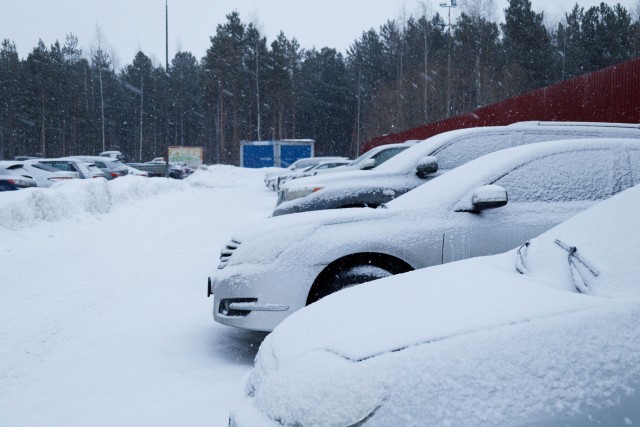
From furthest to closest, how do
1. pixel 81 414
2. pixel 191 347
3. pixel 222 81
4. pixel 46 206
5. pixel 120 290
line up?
pixel 222 81
pixel 46 206
pixel 120 290
pixel 191 347
pixel 81 414

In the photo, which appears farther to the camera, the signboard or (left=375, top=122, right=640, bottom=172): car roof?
the signboard

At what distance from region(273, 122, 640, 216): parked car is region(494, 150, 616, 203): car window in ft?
7.22

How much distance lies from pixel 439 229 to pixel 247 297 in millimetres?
1492

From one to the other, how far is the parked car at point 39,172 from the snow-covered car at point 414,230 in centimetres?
1606

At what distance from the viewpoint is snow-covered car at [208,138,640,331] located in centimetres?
436

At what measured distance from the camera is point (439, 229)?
4496 mm

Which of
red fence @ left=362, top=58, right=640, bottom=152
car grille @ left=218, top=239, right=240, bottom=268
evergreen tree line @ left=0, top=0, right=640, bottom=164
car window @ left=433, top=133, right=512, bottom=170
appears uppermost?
evergreen tree line @ left=0, top=0, right=640, bottom=164

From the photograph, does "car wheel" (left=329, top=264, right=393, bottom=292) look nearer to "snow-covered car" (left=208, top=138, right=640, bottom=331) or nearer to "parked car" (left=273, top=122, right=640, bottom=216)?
"snow-covered car" (left=208, top=138, right=640, bottom=331)

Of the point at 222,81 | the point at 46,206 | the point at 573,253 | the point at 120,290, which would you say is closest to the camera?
the point at 573,253

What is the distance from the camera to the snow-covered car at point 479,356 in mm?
1752

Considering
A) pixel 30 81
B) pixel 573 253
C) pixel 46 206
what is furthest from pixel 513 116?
pixel 30 81

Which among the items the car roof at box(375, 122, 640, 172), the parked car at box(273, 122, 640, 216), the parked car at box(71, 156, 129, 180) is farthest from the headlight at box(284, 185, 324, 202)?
the parked car at box(71, 156, 129, 180)

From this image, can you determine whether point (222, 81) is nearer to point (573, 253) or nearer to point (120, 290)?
point (120, 290)

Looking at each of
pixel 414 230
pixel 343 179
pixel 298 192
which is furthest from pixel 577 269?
pixel 298 192
